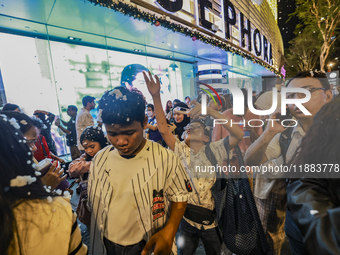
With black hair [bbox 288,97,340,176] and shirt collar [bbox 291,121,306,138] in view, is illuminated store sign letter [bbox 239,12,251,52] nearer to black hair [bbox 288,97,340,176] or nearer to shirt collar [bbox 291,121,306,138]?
shirt collar [bbox 291,121,306,138]

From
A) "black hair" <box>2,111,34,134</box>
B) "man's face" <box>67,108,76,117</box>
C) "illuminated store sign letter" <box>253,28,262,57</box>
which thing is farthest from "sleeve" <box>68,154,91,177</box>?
"illuminated store sign letter" <box>253,28,262,57</box>

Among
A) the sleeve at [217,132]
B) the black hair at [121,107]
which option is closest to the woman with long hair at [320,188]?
the black hair at [121,107]

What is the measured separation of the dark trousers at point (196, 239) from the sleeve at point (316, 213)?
97 cm

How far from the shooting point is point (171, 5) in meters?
4.15

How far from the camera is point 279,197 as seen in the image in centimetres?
162

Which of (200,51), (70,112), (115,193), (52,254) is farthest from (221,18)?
(52,254)

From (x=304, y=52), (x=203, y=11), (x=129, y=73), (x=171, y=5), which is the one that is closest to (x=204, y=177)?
(x=171, y=5)

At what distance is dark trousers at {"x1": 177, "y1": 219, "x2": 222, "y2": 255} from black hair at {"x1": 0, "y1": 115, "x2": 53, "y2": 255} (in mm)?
1373

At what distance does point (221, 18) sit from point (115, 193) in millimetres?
6834

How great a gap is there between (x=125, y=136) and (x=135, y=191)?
0.37m

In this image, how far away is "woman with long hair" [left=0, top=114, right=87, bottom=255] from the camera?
0.62 m

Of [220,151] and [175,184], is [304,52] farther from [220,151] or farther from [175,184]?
[175,184]

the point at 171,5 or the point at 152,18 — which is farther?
the point at 171,5

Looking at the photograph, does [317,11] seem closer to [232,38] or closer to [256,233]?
[232,38]
